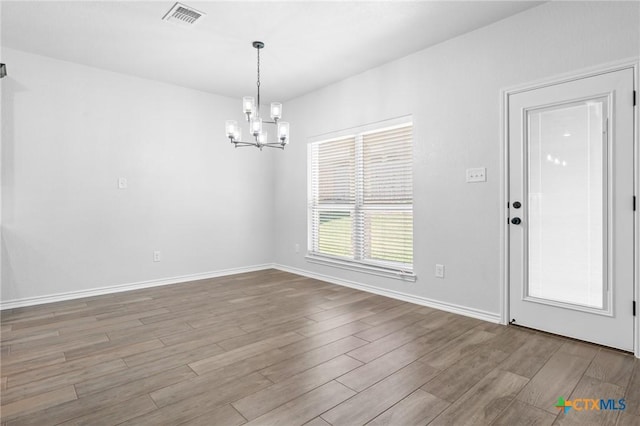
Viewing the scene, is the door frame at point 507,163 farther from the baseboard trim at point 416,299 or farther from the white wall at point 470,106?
the baseboard trim at point 416,299

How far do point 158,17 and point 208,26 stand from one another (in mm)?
413

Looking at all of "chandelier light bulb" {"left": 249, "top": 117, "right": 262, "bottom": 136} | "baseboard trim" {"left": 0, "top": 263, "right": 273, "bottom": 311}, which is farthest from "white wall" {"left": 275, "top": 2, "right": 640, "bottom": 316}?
"baseboard trim" {"left": 0, "top": 263, "right": 273, "bottom": 311}

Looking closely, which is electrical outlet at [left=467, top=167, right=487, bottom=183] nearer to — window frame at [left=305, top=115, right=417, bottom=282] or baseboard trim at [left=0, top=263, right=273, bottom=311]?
window frame at [left=305, top=115, right=417, bottom=282]

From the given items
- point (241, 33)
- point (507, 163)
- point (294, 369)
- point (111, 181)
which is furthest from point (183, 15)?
point (507, 163)

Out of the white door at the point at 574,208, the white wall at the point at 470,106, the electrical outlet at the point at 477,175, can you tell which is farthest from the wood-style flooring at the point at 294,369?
the electrical outlet at the point at 477,175

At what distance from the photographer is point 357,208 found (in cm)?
434

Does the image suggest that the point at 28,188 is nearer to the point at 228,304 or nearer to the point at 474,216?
the point at 228,304

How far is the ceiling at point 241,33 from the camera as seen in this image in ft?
8.96

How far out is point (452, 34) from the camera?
10.4ft

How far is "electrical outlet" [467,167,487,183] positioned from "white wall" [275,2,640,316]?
0.04 metres

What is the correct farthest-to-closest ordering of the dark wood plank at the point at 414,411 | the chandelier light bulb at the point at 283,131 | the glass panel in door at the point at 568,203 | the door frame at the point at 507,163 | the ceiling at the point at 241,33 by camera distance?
the chandelier light bulb at the point at 283,131, the ceiling at the point at 241,33, the glass panel in door at the point at 568,203, the door frame at the point at 507,163, the dark wood plank at the point at 414,411

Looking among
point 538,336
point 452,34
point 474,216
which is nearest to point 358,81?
point 452,34

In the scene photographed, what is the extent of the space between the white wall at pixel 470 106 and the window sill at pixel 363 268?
88 mm

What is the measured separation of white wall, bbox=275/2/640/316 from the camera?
2.52 m
